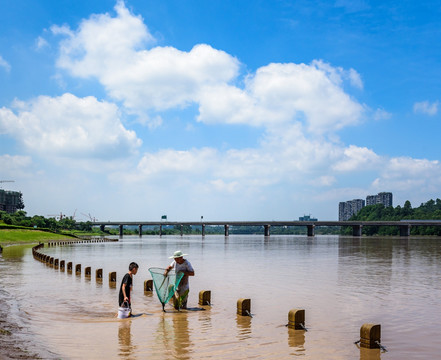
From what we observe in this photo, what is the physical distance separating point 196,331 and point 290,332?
3493mm

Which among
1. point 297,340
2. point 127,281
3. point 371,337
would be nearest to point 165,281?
point 127,281

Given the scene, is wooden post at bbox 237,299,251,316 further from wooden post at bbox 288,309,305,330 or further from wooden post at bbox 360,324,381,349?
wooden post at bbox 360,324,381,349

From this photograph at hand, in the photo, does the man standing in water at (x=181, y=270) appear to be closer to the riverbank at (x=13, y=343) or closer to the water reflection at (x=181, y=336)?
the water reflection at (x=181, y=336)

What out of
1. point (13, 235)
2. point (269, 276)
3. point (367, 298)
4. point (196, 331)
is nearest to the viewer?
point (196, 331)

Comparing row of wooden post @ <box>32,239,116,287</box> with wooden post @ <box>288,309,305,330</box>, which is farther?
row of wooden post @ <box>32,239,116,287</box>

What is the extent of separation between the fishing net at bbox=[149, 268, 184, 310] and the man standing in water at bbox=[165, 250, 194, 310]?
25 cm

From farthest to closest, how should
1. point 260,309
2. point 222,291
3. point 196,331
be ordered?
point 222,291
point 260,309
point 196,331

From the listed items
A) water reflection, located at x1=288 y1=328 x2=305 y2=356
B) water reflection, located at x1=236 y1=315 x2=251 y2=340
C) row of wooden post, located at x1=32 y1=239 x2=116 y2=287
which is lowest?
row of wooden post, located at x1=32 y1=239 x2=116 y2=287

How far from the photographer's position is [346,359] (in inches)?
544

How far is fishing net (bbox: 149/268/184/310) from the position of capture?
20.0m

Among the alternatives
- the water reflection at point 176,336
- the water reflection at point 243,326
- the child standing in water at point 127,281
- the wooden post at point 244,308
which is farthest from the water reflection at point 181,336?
the wooden post at point 244,308

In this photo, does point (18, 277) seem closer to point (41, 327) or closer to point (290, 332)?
point (41, 327)

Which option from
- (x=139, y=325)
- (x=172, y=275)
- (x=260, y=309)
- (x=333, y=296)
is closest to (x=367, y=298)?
(x=333, y=296)

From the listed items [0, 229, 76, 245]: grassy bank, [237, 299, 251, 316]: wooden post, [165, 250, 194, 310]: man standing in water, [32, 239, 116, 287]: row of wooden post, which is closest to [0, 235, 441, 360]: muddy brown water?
[237, 299, 251, 316]: wooden post
